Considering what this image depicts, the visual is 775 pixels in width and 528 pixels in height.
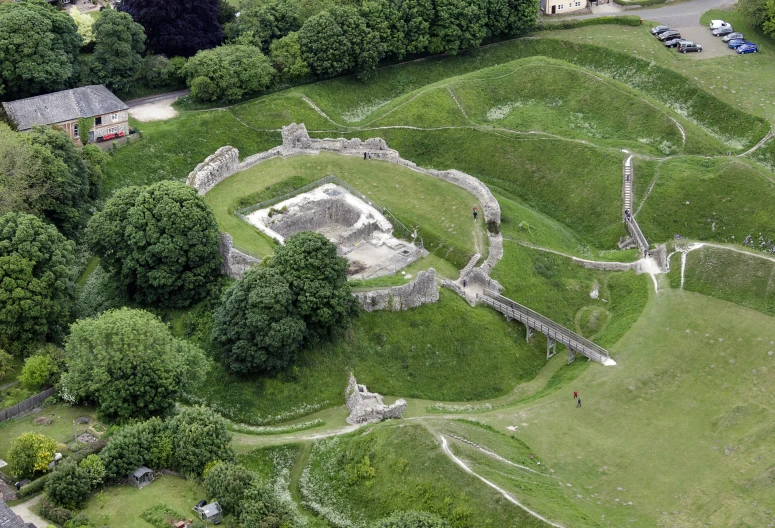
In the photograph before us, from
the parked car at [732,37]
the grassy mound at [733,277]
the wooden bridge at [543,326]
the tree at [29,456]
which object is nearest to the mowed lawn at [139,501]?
the tree at [29,456]

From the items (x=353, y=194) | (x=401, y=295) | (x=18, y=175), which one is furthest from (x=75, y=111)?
(x=401, y=295)

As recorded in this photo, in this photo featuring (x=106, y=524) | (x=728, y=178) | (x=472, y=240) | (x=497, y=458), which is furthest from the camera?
(x=728, y=178)

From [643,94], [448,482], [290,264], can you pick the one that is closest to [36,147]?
[290,264]

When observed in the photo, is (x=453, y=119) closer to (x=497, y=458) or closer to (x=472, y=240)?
(x=472, y=240)

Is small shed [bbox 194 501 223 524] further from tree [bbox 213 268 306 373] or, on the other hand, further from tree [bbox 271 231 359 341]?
tree [bbox 271 231 359 341]

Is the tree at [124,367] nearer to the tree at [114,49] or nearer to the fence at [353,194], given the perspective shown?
the fence at [353,194]

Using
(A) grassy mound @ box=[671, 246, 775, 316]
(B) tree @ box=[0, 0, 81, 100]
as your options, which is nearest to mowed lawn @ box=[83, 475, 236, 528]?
(A) grassy mound @ box=[671, 246, 775, 316]
